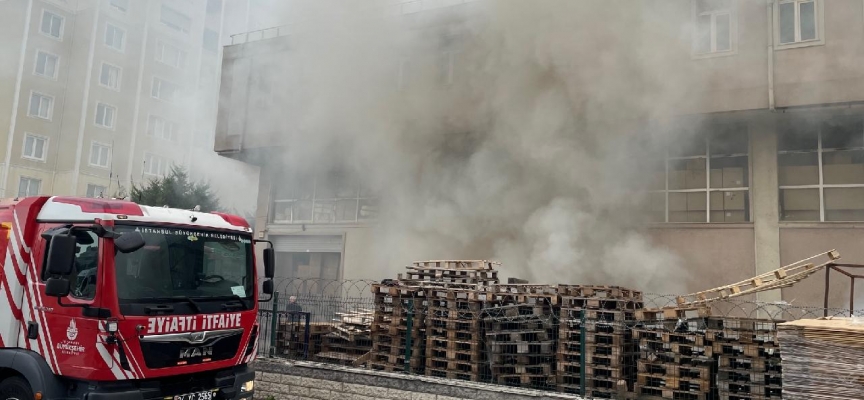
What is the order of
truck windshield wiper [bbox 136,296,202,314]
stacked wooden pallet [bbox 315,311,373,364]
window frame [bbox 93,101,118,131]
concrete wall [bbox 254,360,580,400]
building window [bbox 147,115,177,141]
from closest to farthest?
truck windshield wiper [bbox 136,296,202,314] < concrete wall [bbox 254,360,580,400] < stacked wooden pallet [bbox 315,311,373,364] < window frame [bbox 93,101,118,131] < building window [bbox 147,115,177,141]

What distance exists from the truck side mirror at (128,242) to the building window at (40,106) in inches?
935

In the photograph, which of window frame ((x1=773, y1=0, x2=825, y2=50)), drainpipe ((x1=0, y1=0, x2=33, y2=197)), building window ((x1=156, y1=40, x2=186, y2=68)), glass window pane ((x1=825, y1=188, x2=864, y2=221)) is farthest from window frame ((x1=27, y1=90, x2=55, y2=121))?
glass window pane ((x1=825, y1=188, x2=864, y2=221))

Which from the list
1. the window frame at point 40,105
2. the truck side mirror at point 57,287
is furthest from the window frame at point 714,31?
the window frame at point 40,105

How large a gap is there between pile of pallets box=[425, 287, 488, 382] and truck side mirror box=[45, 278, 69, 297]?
4.15m

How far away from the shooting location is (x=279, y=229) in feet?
57.5

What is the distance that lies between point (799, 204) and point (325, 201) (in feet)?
38.8

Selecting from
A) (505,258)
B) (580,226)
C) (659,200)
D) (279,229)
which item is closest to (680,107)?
(659,200)

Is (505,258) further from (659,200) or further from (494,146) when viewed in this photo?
(659,200)

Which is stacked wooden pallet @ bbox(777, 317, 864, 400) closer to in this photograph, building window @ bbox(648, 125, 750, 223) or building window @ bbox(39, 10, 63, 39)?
building window @ bbox(648, 125, 750, 223)

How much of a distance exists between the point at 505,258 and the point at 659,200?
349 cm

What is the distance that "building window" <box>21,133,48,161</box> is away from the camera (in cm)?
2370

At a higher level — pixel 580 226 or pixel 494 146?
pixel 494 146

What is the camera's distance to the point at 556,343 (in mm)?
6961

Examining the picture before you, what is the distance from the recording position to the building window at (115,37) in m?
23.7
